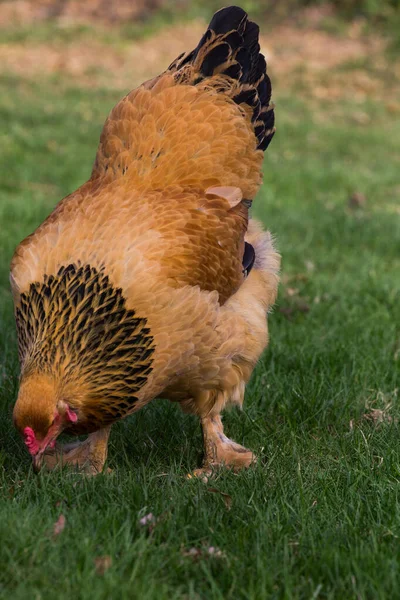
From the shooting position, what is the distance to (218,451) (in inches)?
164

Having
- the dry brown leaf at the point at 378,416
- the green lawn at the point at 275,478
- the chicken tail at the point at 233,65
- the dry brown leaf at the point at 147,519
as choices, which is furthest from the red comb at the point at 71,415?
the chicken tail at the point at 233,65

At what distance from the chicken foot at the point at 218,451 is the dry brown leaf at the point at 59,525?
904mm

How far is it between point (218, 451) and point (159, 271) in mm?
1064

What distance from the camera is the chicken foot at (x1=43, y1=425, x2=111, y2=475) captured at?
388 cm

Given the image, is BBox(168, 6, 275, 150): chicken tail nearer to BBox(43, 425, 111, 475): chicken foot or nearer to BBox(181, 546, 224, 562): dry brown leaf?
BBox(43, 425, 111, 475): chicken foot

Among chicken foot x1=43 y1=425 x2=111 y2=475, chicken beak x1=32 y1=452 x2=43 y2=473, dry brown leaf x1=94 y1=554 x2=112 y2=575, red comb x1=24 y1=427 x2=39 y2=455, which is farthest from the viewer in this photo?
chicken foot x1=43 y1=425 x2=111 y2=475

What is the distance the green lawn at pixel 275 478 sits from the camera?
9.26 feet

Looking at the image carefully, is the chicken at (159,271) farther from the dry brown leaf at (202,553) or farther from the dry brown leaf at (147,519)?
the dry brown leaf at (202,553)

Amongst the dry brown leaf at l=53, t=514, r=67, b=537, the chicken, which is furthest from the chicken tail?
the dry brown leaf at l=53, t=514, r=67, b=537

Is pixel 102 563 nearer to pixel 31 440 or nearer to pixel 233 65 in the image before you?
pixel 31 440

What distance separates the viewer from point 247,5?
59.0 feet

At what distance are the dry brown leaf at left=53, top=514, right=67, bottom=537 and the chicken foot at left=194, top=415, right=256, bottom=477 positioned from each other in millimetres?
904

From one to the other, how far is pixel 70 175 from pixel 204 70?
16.2 feet

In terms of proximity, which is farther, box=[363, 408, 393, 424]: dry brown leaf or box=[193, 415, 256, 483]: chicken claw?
box=[363, 408, 393, 424]: dry brown leaf
